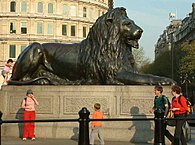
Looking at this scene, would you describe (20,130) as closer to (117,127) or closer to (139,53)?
(117,127)

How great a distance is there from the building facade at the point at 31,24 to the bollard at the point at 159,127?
7096 cm

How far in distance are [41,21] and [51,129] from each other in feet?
227

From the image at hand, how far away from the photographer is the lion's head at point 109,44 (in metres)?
10.6

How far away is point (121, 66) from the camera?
35.0ft

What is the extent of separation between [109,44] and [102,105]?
5.32ft

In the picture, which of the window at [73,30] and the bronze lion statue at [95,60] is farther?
the window at [73,30]

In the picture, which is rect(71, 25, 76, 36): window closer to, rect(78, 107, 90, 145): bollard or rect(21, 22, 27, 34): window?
rect(21, 22, 27, 34): window

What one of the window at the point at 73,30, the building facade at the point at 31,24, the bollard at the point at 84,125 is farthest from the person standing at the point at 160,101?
the window at the point at 73,30

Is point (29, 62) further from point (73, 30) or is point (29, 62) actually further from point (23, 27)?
point (73, 30)

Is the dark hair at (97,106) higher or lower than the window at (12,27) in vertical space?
lower

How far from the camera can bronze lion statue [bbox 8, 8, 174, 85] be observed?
416 inches

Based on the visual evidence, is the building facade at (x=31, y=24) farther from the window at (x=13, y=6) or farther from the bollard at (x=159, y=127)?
the bollard at (x=159, y=127)

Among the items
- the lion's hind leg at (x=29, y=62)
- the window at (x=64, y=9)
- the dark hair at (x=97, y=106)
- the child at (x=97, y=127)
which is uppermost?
the window at (x=64, y=9)

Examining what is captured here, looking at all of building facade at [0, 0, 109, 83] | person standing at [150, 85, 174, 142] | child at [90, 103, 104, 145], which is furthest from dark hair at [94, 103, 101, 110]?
building facade at [0, 0, 109, 83]
